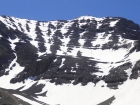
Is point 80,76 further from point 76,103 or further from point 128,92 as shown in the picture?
point 128,92

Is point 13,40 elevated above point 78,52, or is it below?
above

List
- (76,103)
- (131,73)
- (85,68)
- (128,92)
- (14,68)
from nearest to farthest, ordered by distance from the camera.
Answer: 1. (128,92)
2. (76,103)
3. (131,73)
4. (85,68)
5. (14,68)

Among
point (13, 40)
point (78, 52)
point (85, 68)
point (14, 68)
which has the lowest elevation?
point (85, 68)

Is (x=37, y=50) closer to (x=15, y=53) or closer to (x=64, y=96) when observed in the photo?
(x=15, y=53)

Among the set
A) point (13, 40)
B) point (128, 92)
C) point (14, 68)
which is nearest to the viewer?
point (128, 92)

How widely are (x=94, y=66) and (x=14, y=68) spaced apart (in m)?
47.3

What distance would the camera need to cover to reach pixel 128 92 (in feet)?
279

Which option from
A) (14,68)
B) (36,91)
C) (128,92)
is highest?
(14,68)

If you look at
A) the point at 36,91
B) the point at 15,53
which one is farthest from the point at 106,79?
the point at 15,53

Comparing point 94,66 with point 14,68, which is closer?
point 94,66

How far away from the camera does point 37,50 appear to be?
564 feet

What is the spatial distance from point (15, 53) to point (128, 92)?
10124cm

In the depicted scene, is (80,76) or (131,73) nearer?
(131,73)

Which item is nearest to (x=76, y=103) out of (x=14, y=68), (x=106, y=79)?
(x=106, y=79)
